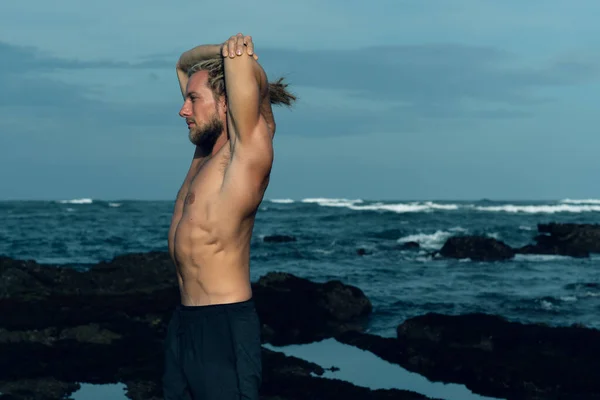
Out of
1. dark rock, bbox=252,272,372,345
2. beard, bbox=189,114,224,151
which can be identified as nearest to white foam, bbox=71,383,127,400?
dark rock, bbox=252,272,372,345

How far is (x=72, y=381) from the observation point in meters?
9.15

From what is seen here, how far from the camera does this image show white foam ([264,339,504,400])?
30.4 feet

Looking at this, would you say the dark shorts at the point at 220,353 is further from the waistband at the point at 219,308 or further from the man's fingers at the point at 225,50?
the man's fingers at the point at 225,50

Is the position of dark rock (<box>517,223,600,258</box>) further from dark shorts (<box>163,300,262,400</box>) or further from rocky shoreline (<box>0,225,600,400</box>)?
dark shorts (<box>163,300,262,400</box>)

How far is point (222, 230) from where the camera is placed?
425cm

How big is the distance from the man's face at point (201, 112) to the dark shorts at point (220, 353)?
881mm

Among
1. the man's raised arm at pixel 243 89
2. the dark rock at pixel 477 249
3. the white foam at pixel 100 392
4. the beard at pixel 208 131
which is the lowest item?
the white foam at pixel 100 392

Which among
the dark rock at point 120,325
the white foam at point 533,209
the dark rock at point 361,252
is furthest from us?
the white foam at point 533,209

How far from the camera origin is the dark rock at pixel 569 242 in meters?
31.1

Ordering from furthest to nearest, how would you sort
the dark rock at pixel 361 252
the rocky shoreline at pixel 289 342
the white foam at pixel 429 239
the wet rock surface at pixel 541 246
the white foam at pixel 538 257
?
the white foam at pixel 429 239 → the dark rock at pixel 361 252 → the wet rock surface at pixel 541 246 → the white foam at pixel 538 257 → the rocky shoreline at pixel 289 342

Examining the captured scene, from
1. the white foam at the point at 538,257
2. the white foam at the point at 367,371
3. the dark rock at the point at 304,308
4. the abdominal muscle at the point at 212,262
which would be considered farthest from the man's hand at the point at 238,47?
the white foam at the point at 538,257

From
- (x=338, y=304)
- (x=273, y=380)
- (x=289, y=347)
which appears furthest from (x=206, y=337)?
(x=338, y=304)

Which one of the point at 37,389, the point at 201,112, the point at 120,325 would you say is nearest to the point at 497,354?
the point at 120,325

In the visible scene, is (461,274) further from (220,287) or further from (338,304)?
(220,287)
